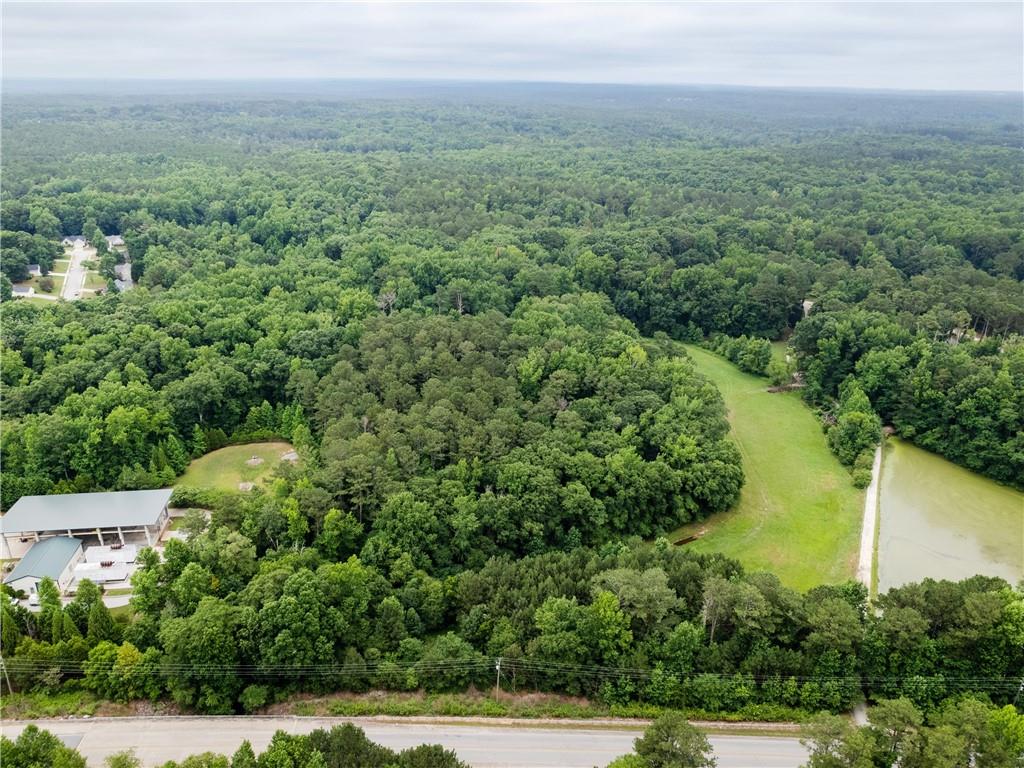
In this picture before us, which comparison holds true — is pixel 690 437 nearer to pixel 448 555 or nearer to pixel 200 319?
pixel 448 555

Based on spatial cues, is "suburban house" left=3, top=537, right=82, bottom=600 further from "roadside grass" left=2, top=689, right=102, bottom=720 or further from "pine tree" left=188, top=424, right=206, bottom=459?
"pine tree" left=188, top=424, right=206, bottom=459

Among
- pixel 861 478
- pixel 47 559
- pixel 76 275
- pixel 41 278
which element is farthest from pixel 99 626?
pixel 76 275

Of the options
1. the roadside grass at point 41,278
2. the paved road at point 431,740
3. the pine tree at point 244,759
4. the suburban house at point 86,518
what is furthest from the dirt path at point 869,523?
the roadside grass at point 41,278

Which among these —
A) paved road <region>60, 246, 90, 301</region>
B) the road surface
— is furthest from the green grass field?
paved road <region>60, 246, 90, 301</region>

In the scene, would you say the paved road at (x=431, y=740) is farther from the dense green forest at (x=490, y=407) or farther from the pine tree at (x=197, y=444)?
the pine tree at (x=197, y=444)

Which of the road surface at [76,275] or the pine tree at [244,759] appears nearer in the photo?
the pine tree at [244,759]

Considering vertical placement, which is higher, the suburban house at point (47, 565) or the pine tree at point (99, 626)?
the pine tree at point (99, 626)

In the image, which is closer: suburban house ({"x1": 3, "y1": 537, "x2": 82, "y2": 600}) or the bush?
suburban house ({"x1": 3, "y1": 537, "x2": 82, "y2": 600})

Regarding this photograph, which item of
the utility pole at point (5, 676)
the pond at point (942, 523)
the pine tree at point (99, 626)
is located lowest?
the pond at point (942, 523)
